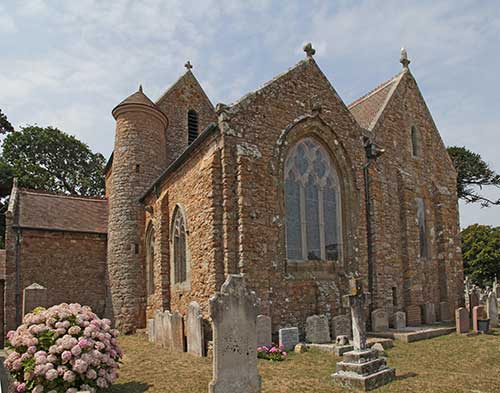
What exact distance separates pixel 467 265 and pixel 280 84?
1569 inches

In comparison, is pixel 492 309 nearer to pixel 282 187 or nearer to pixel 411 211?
pixel 411 211

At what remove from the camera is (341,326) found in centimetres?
1244

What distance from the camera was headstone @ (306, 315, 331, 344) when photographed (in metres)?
11.7

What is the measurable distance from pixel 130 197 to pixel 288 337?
1049 centimetres

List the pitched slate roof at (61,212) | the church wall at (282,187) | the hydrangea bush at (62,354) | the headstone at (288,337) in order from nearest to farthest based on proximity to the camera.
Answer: the hydrangea bush at (62,354), the headstone at (288,337), the church wall at (282,187), the pitched slate roof at (61,212)

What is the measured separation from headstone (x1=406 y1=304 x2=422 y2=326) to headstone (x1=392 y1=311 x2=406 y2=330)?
113 cm

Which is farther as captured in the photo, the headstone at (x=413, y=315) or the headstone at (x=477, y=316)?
the headstone at (x=413, y=315)

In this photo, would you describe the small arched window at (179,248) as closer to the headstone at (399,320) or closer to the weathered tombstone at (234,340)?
the headstone at (399,320)

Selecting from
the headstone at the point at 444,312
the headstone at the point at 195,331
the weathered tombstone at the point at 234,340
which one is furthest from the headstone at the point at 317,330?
the headstone at the point at 444,312

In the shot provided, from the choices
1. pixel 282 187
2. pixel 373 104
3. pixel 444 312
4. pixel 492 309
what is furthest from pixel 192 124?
pixel 492 309

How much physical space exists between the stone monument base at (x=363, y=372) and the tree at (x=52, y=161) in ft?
105

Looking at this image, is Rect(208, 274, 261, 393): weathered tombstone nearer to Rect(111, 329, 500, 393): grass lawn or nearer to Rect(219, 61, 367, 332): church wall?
Rect(111, 329, 500, 393): grass lawn

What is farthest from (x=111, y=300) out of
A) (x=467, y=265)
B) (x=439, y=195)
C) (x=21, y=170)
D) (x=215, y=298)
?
(x=467, y=265)

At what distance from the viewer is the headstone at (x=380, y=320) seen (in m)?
14.0
